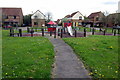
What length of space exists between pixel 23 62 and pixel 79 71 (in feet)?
Answer: 9.21

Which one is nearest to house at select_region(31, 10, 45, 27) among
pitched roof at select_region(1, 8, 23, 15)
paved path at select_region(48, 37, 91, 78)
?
pitched roof at select_region(1, 8, 23, 15)

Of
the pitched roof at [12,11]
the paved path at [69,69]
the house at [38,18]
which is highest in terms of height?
the pitched roof at [12,11]

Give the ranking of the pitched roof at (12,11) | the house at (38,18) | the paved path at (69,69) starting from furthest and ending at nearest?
the pitched roof at (12,11), the house at (38,18), the paved path at (69,69)

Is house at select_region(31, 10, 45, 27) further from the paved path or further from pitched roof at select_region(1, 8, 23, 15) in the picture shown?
the paved path

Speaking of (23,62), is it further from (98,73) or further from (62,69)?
(98,73)

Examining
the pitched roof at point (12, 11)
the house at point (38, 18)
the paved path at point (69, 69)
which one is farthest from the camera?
the pitched roof at point (12, 11)

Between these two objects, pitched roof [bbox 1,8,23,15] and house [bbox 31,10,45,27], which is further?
pitched roof [bbox 1,8,23,15]

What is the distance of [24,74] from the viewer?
17.7 feet

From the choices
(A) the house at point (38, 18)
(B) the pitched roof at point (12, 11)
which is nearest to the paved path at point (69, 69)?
(A) the house at point (38, 18)

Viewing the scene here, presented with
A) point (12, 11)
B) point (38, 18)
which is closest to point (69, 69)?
point (38, 18)

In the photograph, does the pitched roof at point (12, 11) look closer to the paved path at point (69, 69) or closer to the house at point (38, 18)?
the house at point (38, 18)

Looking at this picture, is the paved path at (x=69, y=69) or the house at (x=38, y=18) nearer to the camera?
the paved path at (x=69, y=69)

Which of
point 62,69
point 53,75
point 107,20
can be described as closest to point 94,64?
point 62,69

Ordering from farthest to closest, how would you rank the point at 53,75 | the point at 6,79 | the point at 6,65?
the point at 6,65 < the point at 53,75 < the point at 6,79
